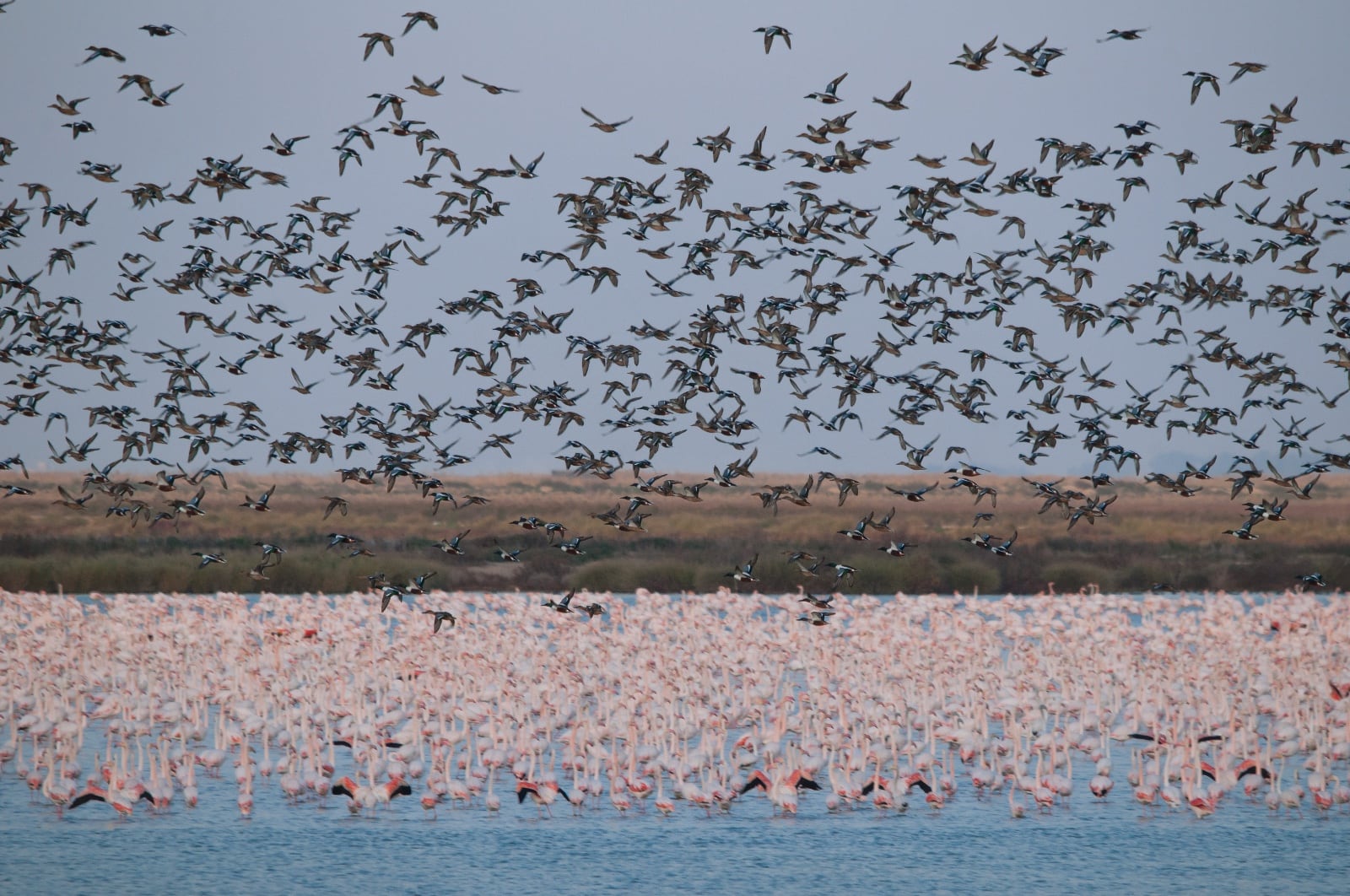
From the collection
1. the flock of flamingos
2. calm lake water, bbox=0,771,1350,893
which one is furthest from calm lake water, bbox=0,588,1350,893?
the flock of flamingos

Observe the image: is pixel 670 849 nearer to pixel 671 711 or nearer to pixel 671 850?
pixel 671 850

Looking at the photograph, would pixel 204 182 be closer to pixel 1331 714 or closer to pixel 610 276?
pixel 610 276

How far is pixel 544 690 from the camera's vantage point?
31438 millimetres

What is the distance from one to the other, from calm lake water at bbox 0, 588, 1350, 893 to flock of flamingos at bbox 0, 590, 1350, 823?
41 centimetres

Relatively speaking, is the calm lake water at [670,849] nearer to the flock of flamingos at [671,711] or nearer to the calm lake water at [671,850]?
the calm lake water at [671,850]

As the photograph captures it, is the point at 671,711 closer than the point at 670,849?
No

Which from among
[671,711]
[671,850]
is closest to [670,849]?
[671,850]

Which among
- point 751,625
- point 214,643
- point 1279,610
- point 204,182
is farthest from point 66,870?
point 1279,610

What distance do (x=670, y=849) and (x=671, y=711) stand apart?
12.4ft

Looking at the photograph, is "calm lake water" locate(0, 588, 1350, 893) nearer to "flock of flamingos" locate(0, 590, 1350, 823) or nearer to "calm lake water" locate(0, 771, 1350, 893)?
"calm lake water" locate(0, 771, 1350, 893)

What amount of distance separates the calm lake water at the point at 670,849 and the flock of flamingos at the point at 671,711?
1.36 feet

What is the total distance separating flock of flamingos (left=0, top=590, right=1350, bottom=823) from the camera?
92.4 feet

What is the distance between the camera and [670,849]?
2644 centimetres

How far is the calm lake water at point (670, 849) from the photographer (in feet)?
80.6
